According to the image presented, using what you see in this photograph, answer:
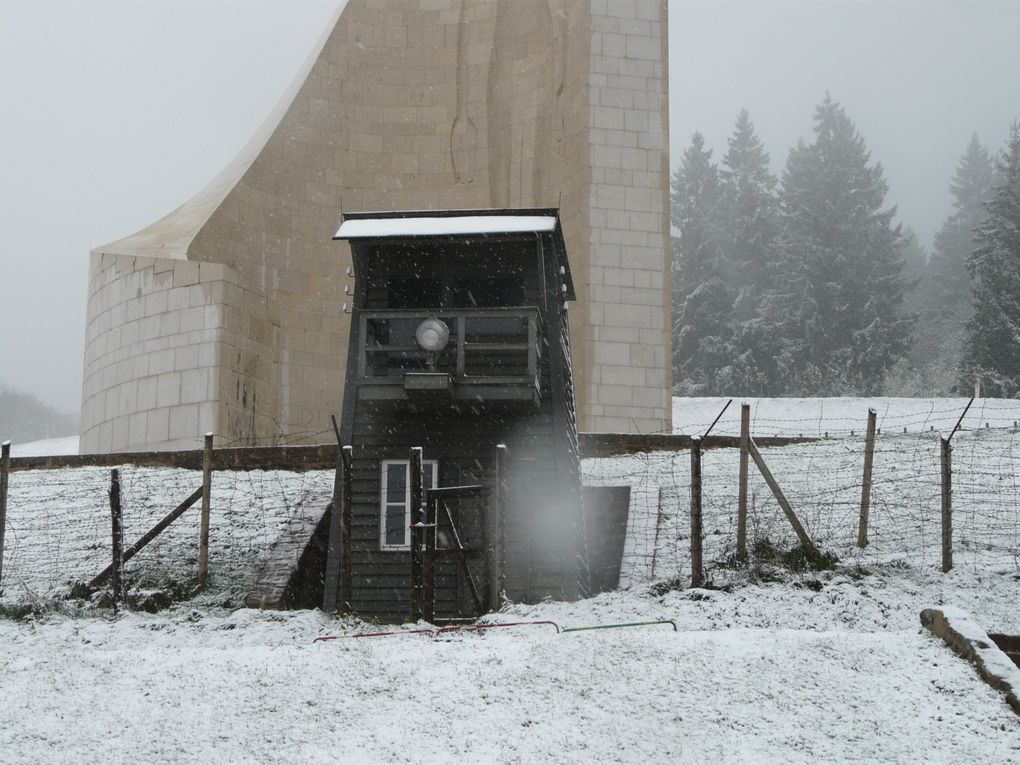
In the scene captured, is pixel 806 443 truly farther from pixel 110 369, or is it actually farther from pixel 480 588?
pixel 110 369

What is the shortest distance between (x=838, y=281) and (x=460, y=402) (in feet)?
114

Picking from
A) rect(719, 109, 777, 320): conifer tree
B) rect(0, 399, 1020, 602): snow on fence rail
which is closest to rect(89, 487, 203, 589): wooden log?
rect(0, 399, 1020, 602): snow on fence rail

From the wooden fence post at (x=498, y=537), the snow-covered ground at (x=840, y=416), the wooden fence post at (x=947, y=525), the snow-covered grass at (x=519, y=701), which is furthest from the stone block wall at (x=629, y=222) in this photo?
the snow-covered grass at (x=519, y=701)

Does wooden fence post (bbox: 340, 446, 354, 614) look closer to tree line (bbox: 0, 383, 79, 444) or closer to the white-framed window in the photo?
the white-framed window

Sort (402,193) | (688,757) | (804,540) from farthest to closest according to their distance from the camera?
(402,193) → (804,540) → (688,757)

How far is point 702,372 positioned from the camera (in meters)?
44.7

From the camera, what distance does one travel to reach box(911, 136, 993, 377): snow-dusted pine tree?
49.9m

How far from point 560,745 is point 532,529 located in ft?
20.6

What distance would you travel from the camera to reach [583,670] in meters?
8.93

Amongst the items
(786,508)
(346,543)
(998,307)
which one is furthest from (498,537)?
(998,307)

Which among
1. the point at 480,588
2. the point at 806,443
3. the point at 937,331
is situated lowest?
the point at 480,588

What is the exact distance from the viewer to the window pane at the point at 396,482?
1423 cm

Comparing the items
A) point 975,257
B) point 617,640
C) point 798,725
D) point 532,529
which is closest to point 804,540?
point 532,529

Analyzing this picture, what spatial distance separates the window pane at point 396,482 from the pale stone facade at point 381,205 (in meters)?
9.12
